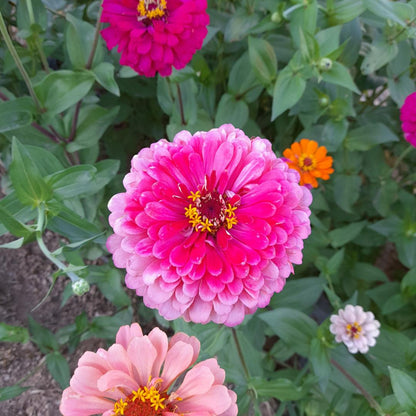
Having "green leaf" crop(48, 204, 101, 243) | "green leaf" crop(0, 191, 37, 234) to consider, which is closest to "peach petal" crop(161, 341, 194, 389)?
"green leaf" crop(48, 204, 101, 243)

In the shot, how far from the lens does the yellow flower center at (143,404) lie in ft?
2.06

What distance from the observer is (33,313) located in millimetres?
1455

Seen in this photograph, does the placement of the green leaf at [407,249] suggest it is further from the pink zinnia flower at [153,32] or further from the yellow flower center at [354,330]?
the pink zinnia flower at [153,32]

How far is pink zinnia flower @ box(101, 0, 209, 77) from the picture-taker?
958mm

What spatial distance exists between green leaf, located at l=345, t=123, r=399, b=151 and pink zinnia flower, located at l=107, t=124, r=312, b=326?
30.0 inches

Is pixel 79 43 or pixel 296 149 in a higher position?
pixel 79 43

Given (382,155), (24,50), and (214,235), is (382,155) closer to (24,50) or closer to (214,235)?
(214,235)

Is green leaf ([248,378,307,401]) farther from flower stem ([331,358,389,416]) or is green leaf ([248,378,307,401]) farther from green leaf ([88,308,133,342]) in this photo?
green leaf ([88,308,133,342])

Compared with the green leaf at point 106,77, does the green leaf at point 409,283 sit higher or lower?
lower

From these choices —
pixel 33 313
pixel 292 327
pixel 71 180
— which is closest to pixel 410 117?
pixel 292 327

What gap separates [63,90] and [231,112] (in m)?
0.50

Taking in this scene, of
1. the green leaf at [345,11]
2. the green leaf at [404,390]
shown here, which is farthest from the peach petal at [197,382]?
the green leaf at [345,11]

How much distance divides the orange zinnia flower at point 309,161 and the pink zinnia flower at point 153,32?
0.42m

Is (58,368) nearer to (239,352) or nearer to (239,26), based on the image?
(239,352)
